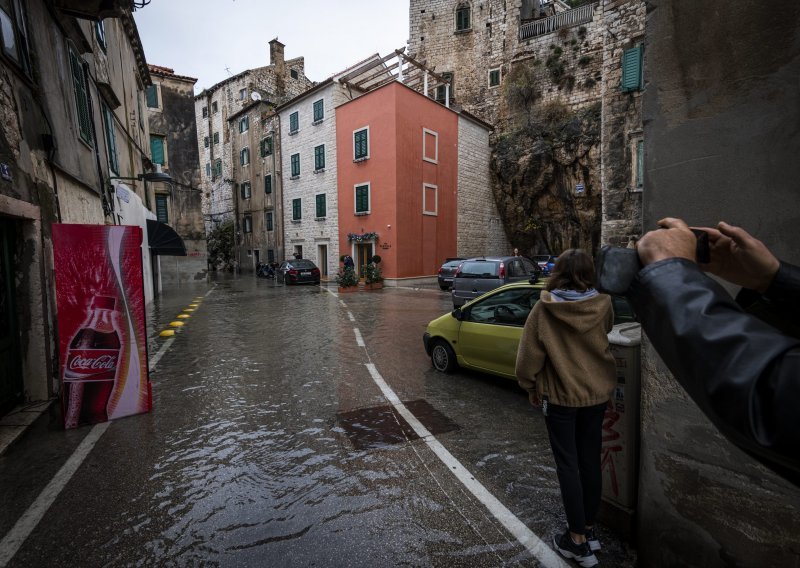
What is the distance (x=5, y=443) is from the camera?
160 inches

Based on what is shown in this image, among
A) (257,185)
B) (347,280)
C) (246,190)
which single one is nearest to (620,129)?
(347,280)

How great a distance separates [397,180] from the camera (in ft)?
74.3

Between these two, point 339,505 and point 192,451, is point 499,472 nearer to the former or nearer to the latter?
point 339,505

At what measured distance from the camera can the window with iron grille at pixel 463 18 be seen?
31.7 meters

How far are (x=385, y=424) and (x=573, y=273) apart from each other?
2813mm

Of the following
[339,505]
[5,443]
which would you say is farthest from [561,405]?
[5,443]

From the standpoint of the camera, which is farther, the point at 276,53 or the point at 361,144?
the point at 276,53

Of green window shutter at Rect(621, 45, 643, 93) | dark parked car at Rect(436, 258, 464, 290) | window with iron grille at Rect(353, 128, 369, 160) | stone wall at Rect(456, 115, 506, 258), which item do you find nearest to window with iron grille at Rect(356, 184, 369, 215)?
window with iron grille at Rect(353, 128, 369, 160)

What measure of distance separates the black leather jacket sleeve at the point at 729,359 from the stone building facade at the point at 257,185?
31.7 metres

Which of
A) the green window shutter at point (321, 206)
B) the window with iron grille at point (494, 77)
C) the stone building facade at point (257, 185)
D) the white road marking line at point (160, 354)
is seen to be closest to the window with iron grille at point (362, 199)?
the green window shutter at point (321, 206)

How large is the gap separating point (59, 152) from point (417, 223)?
1893cm

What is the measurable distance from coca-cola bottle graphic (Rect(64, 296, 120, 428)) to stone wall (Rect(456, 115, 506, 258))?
2395 cm

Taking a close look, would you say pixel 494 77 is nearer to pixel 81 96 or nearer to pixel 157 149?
pixel 157 149

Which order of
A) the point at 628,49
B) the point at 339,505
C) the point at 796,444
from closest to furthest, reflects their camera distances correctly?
the point at 796,444 → the point at 339,505 → the point at 628,49
